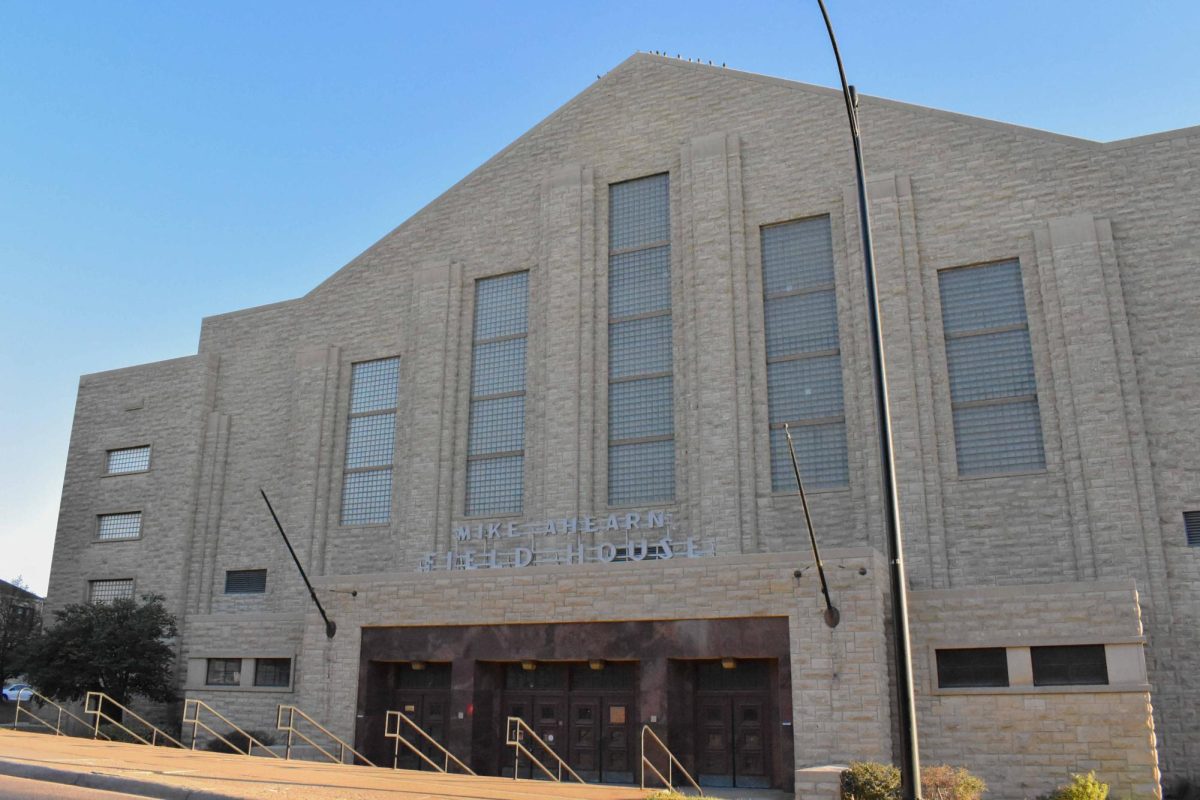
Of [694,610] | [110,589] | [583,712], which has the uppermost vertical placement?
[110,589]

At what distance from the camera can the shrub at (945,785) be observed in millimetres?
19391

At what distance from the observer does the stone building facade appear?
25.3 metres

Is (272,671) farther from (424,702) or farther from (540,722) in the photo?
(540,722)

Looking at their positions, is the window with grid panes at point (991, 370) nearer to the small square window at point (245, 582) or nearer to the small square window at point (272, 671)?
the small square window at point (272, 671)

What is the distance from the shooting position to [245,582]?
39812 millimetres

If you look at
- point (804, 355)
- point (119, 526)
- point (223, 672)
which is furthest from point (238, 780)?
point (119, 526)

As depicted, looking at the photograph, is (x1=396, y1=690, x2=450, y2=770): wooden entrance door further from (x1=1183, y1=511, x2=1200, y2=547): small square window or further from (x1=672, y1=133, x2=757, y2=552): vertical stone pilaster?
(x1=1183, y1=511, x2=1200, y2=547): small square window

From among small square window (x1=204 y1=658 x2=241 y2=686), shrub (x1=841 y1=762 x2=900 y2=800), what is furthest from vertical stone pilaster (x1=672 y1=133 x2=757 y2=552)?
small square window (x1=204 y1=658 x2=241 y2=686)

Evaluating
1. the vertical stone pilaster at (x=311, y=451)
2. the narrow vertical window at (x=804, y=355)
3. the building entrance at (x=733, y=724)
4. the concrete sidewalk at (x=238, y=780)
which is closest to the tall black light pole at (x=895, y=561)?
the concrete sidewalk at (x=238, y=780)

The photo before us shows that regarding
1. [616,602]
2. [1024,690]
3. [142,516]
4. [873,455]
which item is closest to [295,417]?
[142,516]

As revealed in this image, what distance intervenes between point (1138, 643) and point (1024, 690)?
2753 millimetres

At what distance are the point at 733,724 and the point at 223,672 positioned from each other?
19.2 meters

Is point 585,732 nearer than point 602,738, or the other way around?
point 602,738

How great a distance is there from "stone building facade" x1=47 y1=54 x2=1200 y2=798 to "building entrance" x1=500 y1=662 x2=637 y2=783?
0.09 meters
